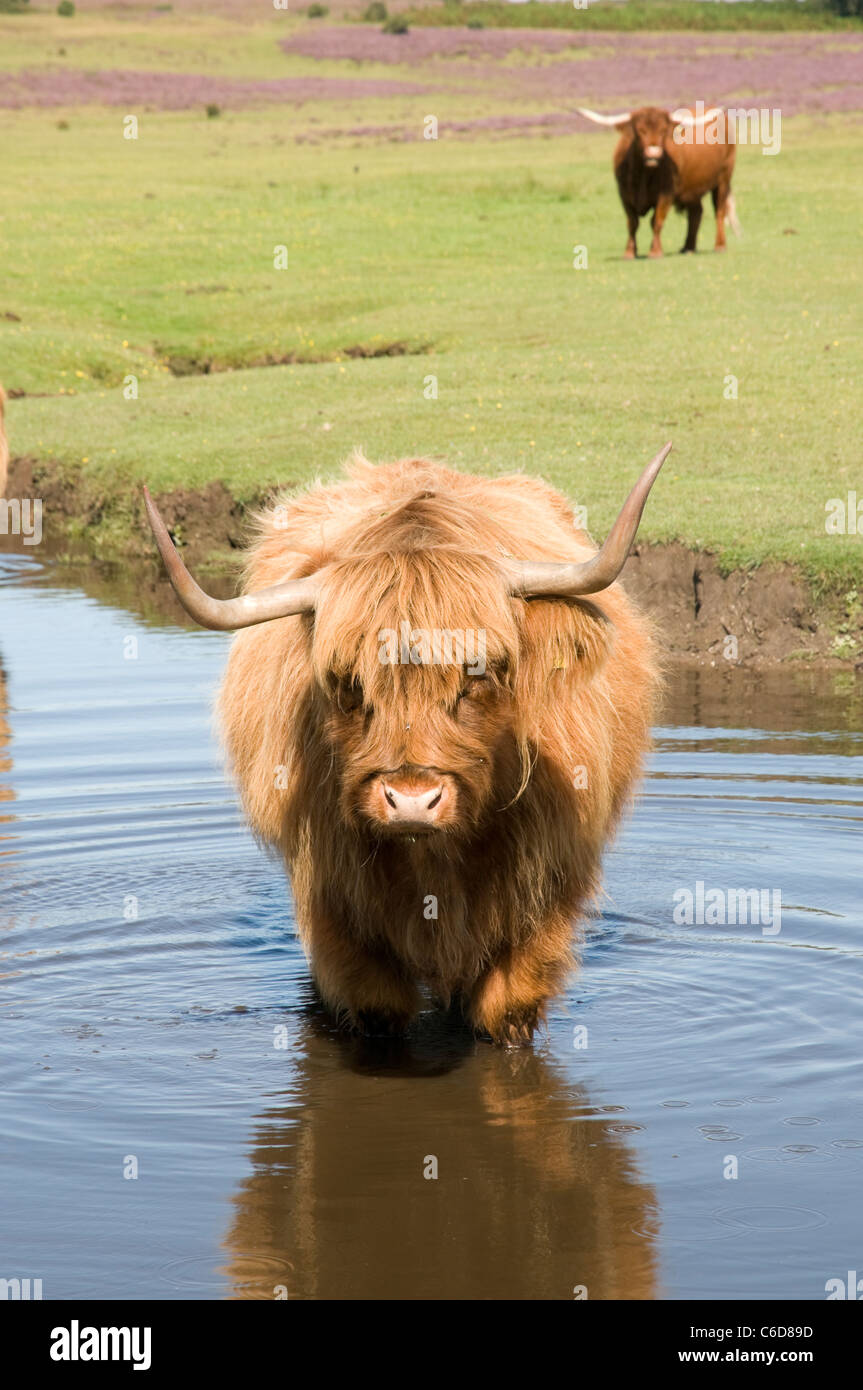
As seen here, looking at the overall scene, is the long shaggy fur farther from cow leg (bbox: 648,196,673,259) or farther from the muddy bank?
cow leg (bbox: 648,196,673,259)

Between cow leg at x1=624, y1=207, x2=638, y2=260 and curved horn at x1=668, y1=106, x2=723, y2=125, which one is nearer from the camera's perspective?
cow leg at x1=624, y1=207, x2=638, y2=260

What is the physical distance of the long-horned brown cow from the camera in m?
4.20

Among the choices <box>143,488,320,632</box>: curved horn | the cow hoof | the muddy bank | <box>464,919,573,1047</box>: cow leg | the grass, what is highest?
the grass

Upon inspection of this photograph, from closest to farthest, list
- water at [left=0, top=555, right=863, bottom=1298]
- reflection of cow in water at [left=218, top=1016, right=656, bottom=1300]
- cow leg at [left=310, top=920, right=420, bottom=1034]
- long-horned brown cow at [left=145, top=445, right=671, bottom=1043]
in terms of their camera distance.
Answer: reflection of cow in water at [left=218, top=1016, right=656, bottom=1300] < water at [left=0, top=555, right=863, bottom=1298] < long-horned brown cow at [left=145, top=445, right=671, bottom=1043] < cow leg at [left=310, top=920, right=420, bottom=1034]

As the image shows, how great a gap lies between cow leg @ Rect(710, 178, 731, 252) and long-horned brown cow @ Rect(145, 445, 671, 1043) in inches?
795

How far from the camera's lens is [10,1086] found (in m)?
4.98

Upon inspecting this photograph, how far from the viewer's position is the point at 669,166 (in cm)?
2378

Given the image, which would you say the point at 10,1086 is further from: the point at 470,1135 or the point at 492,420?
the point at 492,420

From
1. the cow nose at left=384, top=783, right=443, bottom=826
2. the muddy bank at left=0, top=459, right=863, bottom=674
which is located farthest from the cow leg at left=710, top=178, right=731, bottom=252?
the cow nose at left=384, top=783, right=443, bottom=826

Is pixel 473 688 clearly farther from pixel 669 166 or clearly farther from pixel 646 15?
pixel 646 15

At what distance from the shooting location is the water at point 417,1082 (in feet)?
13.0

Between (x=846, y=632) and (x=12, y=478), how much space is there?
27.2ft

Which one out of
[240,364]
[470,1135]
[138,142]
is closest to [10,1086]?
[470,1135]

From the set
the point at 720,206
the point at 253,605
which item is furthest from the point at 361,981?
the point at 720,206
